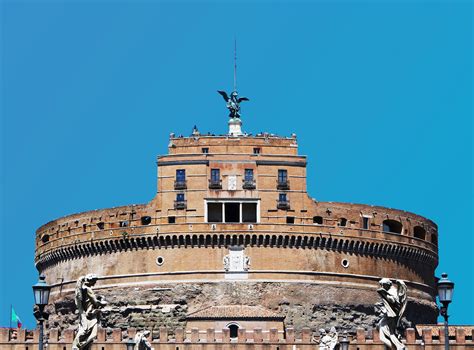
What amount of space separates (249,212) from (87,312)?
2935 inches

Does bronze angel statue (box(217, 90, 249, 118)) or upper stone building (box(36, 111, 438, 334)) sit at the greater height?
bronze angel statue (box(217, 90, 249, 118))

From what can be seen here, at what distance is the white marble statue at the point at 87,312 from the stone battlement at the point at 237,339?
6511 cm

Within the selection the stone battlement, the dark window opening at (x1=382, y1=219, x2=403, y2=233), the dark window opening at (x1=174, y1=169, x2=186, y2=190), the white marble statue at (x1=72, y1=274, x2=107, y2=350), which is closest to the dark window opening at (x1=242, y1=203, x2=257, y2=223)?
the dark window opening at (x1=174, y1=169, x2=186, y2=190)

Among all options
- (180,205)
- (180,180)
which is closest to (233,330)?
(180,205)

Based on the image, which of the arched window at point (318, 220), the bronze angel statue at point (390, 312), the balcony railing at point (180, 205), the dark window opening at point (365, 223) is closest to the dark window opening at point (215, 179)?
the balcony railing at point (180, 205)

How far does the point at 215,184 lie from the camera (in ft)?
326

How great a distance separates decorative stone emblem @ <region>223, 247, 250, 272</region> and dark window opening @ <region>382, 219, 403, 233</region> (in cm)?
1146

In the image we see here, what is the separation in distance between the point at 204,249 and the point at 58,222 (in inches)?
524

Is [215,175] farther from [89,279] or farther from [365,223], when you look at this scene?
[89,279]

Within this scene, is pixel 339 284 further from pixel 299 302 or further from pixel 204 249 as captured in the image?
pixel 204 249

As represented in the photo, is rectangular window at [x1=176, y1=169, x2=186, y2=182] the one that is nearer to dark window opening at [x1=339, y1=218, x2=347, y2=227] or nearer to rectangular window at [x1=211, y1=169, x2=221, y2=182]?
rectangular window at [x1=211, y1=169, x2=221, y2=182]

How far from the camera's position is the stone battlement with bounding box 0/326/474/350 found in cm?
9150

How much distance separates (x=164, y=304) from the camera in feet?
325

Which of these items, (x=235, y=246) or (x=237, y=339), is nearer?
(x=237, y=339)
